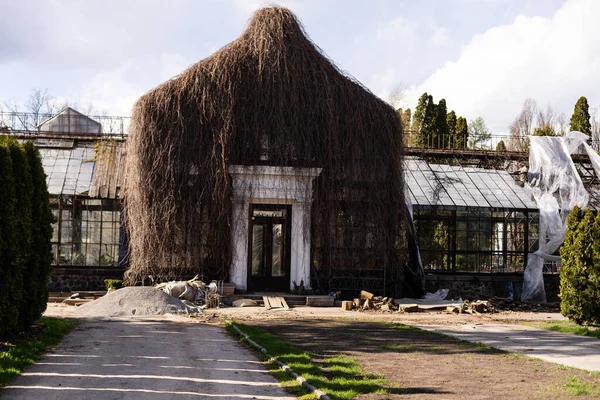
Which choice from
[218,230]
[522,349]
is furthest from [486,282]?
[522,349]

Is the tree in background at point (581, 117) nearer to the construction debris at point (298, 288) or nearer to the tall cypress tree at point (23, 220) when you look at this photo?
the construction debris at point (298, 288)

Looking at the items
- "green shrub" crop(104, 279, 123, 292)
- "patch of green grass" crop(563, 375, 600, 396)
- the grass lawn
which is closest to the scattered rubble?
the grass lawn

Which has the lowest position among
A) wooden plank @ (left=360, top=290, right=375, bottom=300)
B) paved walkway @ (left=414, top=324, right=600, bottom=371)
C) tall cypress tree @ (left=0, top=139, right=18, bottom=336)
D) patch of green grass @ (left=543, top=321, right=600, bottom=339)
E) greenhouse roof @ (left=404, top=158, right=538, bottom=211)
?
paved walkway @ (left=414, top=324, right=600, bottom=371)

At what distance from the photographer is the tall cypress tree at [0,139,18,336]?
1212 centimetres

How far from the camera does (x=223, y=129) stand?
22.9 meters

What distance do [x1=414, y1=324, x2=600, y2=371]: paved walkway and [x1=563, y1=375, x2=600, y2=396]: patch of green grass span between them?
1490mm

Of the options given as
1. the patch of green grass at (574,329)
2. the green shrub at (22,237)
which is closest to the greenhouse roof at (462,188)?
the patch of green grass at (574,329)

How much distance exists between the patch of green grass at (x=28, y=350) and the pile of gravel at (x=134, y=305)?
3028mm

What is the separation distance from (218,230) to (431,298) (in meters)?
7.74

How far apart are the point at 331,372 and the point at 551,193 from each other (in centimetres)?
1848

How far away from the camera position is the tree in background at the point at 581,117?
156 ft

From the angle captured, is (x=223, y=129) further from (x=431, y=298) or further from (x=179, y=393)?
(x=179, y=393)

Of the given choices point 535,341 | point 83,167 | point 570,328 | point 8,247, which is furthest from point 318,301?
point 8,247

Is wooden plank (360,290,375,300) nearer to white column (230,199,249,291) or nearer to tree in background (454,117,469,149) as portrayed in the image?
white column (230,199,249,291)
